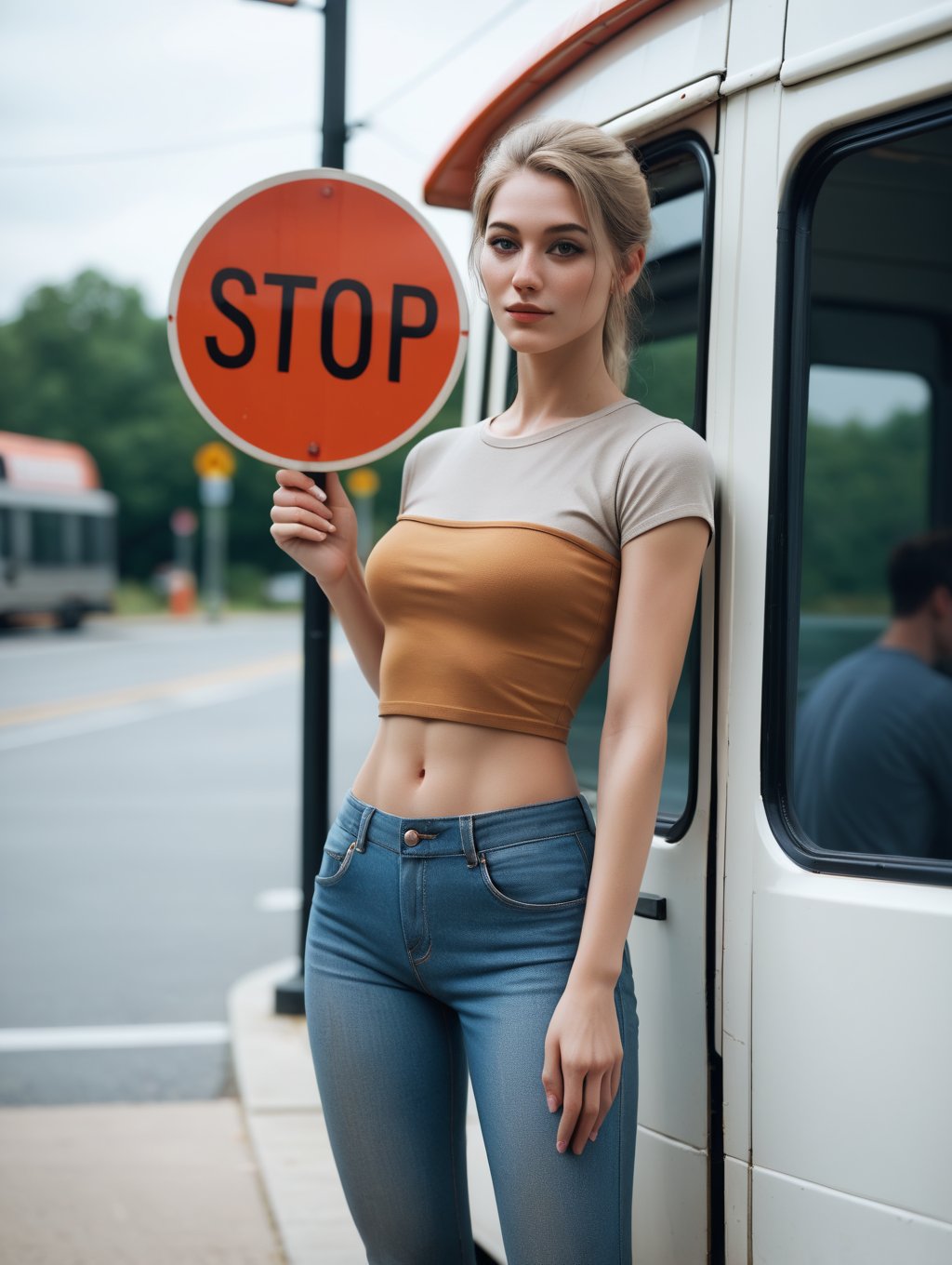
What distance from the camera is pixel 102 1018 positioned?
5.38 metres

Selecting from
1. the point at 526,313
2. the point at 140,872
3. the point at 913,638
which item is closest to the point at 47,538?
the point at 140,872

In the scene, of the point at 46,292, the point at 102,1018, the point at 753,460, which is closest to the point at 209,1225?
the point at 102,1018

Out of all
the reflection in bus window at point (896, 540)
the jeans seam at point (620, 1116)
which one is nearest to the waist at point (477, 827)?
the jeans seam at point (620, 1116)

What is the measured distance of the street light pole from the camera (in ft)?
15.3

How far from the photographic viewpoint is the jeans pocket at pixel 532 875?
1.82m

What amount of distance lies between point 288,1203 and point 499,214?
2.73 metres

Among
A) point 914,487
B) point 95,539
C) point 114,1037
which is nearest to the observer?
point 114,1037

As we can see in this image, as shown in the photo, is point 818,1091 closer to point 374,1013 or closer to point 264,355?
point 374,1013

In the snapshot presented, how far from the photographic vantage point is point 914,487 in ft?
18.4

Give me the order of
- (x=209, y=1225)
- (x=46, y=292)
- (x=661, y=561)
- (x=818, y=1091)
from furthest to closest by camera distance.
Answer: (x=46, y=292) < (x=209, y=1225) < (x=818, y=1091) < (x=661, y=561)

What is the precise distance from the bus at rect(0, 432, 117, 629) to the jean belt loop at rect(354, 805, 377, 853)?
26.0 metres

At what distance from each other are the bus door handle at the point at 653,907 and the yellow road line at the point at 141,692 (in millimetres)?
12534

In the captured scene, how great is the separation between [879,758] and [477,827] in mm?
1952

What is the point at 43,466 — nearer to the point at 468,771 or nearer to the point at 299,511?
the point at 299,511
